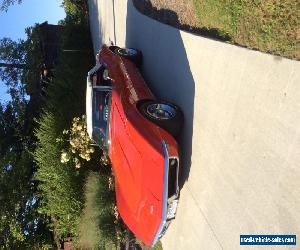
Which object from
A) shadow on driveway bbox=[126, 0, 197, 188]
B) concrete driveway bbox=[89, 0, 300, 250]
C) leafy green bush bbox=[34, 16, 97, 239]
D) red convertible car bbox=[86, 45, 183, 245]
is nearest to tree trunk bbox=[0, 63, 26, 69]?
leafy green bush bbox=[34, 16, 97, 239]

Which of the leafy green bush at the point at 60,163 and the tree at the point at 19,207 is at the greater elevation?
the leafy green bush at the point at 60,163

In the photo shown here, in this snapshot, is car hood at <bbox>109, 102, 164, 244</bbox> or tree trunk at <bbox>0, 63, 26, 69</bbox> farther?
tree trunk at <bbox>0, 63, 26, 69</bbox>

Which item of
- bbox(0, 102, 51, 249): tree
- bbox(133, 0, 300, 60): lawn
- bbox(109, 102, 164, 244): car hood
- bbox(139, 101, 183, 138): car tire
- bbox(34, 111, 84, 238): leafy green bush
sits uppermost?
bbox(133, 0, 300, 60): lawn

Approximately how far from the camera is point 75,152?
501 inches

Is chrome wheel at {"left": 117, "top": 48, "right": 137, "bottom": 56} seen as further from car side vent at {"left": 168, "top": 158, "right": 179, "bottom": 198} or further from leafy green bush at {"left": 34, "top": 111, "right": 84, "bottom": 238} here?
car side vent at {"left": 168, "top": 158, "right": 179, "bottom": 198}

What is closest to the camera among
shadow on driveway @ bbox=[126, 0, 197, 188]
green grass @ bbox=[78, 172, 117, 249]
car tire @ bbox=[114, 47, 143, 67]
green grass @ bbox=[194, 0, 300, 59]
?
green grass @ bbox=[194, 0, 300, 59]

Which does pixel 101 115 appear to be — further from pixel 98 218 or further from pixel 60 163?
pixel 60 163

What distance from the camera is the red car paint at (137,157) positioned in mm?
7426

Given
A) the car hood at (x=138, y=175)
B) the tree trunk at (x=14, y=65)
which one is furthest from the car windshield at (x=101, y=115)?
the tree trunk at (x=14, y=65)

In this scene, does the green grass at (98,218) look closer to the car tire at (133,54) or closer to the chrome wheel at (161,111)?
the car tire at (133,54)

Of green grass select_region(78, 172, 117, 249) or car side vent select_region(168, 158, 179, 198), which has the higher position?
car side vent select_region(168, 158, 179, 198)

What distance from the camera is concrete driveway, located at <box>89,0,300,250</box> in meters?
5.50

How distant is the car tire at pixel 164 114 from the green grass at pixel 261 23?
180cm

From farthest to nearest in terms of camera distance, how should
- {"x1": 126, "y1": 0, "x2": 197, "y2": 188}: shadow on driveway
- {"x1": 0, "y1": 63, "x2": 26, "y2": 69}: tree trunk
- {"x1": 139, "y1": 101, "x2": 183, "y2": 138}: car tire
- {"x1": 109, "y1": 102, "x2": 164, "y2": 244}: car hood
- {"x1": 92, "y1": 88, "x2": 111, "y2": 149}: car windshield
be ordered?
{"x1": 0, "y1": 63, "x2": 26, "y2": 69}: tree trunk
{"x1": 92, "y1": 88, "x2": 111, "y2": 149}: car windshield
{"x1": 126, "y1": 0, "x2": 197, "y2": 188}: shadow on driveway
{"x1": 139, "y1": 101, "x2": 183, "y2": 138}: car tire
{"x1": 109, "y1": 102, "x2": 164, "y2": 244}: car hood
